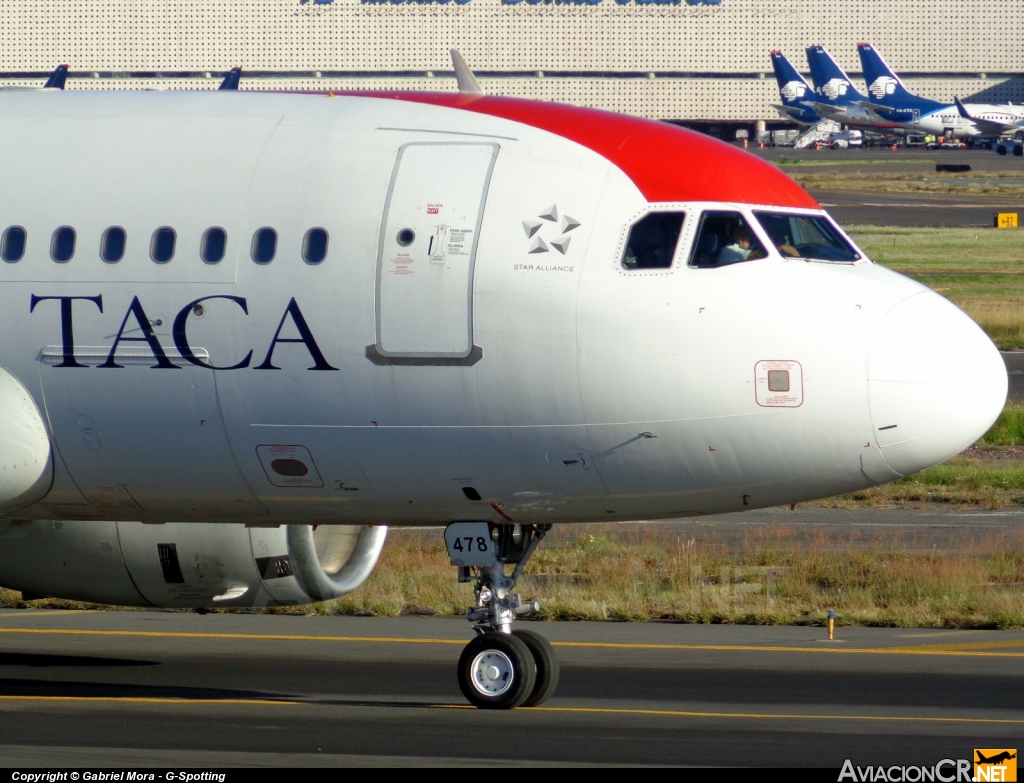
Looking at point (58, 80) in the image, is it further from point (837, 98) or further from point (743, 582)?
point (837, 98)

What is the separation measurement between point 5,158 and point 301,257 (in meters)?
2.86

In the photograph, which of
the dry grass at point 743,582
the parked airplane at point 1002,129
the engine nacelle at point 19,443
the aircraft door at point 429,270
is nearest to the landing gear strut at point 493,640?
the aircraft door at point 429,270

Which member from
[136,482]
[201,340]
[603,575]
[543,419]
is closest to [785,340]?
[543,419]

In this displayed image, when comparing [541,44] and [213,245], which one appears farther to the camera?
[541,44]

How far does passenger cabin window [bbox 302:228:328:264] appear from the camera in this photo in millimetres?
12078

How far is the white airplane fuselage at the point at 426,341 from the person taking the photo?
451 inches

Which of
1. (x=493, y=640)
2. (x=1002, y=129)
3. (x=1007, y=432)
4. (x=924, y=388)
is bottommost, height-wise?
(x=493, y=640)

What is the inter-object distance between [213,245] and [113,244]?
838 millimetres

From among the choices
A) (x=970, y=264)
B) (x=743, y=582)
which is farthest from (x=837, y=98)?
(x=743, y=582)

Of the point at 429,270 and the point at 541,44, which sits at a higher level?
the point at 541,44

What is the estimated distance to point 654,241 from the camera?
11.8 meters

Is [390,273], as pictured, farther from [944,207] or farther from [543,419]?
[944,207]

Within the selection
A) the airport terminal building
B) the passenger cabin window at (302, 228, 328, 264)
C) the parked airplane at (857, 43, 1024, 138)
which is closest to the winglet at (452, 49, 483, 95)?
the passenger cabin window at (302, 228, 328, 264)

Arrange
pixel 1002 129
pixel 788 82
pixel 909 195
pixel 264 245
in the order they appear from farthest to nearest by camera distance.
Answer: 1. pixel 788 82
2. pixel 1002 129
3. pixel 909 195
4. pixel 264 245
